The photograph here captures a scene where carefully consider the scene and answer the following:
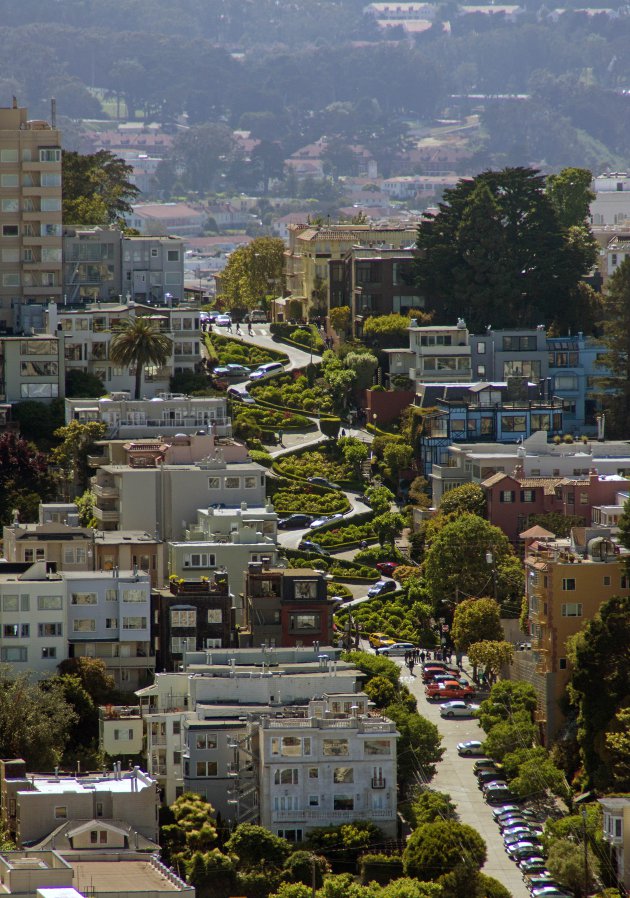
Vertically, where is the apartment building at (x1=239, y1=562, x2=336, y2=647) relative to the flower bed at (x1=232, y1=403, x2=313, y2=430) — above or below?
below

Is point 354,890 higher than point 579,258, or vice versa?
point 579,258

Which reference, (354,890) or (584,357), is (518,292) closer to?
(584,357)

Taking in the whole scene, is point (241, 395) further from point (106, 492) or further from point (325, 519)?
point (106, 492)

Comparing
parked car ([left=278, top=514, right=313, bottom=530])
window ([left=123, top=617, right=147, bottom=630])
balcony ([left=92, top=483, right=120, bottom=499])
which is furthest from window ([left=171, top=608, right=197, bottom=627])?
parked car ([left=278, top=514, right=313, bottom=530])

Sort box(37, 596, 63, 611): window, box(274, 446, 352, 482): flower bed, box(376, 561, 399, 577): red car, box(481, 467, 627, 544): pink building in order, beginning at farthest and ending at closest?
box(274, 446, 352, 482): flower bed, box(376, 561, 399, 577): red car, box(481, 467, 627, 544): pink building, box(37, 596, 63, 611): window

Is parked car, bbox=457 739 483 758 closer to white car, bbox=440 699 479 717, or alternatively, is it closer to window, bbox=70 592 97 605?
white car, bbox=440 699 479 717

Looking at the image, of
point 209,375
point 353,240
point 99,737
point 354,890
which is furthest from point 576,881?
point 353,240
